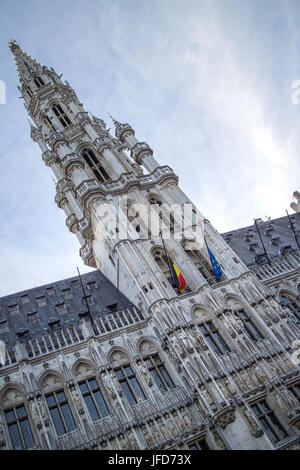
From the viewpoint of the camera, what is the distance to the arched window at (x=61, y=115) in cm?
5056

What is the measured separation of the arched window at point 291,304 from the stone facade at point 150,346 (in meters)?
0.10

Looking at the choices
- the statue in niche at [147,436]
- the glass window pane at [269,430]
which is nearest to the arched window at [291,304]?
the glass window pane at [269,430]

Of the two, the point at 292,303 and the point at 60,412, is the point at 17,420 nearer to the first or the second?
the point at 60,412

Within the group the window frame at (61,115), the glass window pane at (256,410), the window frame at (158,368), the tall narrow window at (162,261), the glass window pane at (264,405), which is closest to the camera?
the glass window pane at (256,410)

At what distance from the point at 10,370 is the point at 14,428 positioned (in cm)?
359

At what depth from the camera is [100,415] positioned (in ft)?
80.0

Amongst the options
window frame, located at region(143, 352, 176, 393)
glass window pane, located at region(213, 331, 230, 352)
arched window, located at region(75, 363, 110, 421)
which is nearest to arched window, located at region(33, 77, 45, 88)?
arched window, located at region(75, 363, 110, 421)

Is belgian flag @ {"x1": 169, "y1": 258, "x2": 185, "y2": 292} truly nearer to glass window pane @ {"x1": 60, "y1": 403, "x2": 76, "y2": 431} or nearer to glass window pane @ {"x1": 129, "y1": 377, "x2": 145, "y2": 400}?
glass window pane @ {"x1": 129, "y1": 377, "x2": 145, "y2": 400}

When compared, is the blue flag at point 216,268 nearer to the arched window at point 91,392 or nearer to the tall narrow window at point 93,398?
the arched window at point 91,392

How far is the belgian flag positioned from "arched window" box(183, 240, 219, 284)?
2.90 meters

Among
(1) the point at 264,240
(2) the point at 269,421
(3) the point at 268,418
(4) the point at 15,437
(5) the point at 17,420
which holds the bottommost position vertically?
(2) the point at 269,421

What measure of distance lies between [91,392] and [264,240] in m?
26.8

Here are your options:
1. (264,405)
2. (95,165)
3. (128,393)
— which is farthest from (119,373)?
(95,165)

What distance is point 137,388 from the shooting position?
2595cm
